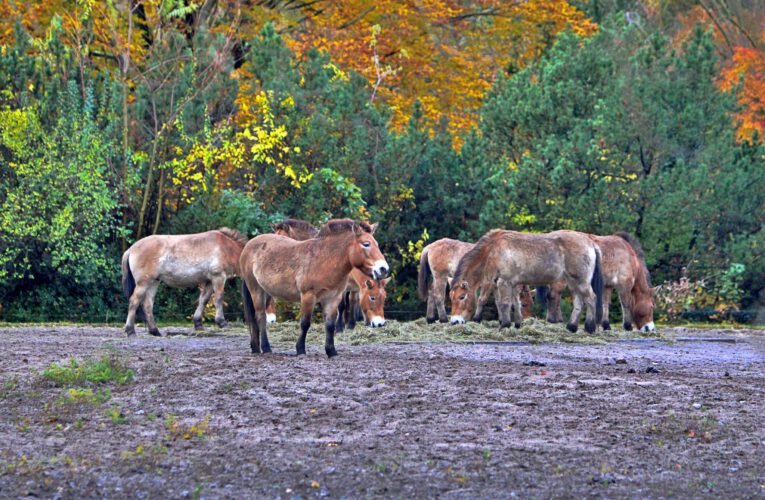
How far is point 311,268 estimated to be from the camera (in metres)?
15.5

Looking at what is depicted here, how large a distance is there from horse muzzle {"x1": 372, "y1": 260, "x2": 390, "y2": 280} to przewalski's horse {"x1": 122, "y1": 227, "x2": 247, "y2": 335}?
251 inches

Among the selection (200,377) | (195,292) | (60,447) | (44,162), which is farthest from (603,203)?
(60,447)

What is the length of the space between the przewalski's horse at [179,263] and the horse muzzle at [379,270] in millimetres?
6369

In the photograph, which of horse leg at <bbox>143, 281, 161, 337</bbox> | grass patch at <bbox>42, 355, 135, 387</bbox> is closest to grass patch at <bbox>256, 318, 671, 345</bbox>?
horse leg at <bbox>143, 281, 161, 337</bbox>

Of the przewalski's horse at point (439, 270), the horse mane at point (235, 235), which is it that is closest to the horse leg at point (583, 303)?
the przewalski's horse at point (439, 270)

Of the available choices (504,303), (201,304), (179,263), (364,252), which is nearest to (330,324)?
(364,252)

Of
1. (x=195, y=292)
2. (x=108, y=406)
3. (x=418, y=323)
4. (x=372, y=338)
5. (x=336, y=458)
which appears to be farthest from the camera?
(x=195, y=292)

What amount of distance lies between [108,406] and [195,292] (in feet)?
52.7

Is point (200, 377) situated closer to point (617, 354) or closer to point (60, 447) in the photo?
point (60, 447)

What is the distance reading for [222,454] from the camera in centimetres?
920

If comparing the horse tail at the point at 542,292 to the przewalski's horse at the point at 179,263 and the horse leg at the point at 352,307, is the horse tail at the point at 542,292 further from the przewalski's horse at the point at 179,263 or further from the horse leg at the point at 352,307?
the przewalski's horse at the point at 179,263

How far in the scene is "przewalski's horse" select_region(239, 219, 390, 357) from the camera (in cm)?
1539

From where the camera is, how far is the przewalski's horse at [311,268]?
15391 mm

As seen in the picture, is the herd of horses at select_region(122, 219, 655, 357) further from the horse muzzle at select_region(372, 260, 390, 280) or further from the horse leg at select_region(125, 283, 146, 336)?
the horse muzzle at select_region(372, 260, 390, 280)
